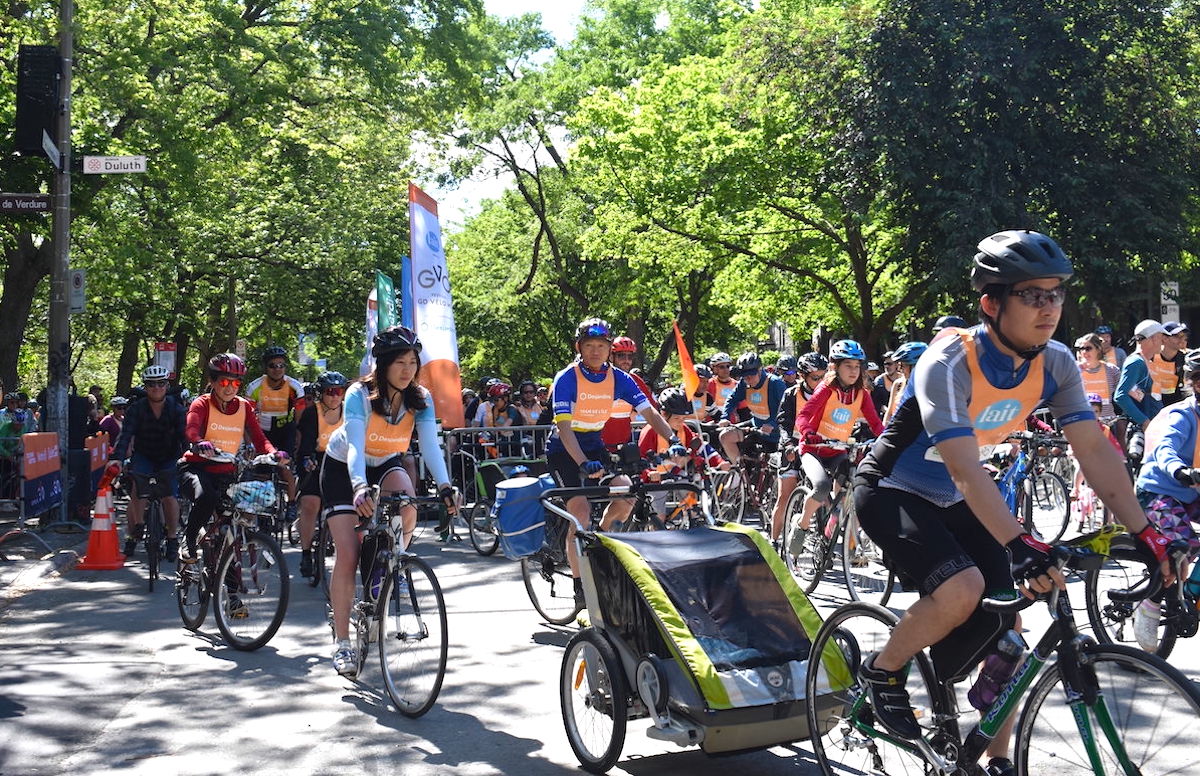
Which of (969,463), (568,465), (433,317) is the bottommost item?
(568,465)

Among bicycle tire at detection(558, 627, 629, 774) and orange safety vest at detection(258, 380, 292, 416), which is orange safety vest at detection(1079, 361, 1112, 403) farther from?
bicycle tire at detection(558, 627, 629, 774)

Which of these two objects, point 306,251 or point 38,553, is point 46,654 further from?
point 306,251

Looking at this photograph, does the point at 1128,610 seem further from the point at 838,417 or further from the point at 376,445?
the point at 838,417

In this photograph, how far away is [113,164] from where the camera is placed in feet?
46.7

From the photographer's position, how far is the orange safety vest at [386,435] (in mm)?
7023

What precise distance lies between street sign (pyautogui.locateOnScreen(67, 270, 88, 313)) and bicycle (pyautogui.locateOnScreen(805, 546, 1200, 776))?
13228 millimetres

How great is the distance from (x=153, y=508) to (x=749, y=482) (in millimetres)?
5878

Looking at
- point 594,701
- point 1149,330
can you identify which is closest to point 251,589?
point 594,701

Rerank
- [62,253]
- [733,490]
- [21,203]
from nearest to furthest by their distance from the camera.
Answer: [733,490] < [21,203] < [62,253]

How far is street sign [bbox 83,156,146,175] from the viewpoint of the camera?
14.1 meters

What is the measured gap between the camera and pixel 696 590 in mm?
5422

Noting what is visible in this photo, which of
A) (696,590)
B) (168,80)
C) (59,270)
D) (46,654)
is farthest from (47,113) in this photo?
(696,590)

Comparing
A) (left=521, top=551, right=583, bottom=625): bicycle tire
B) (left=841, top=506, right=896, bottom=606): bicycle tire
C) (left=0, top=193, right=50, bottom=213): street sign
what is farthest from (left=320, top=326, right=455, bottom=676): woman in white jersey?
(left=0, top=193, right=50, bottom=213): street sign

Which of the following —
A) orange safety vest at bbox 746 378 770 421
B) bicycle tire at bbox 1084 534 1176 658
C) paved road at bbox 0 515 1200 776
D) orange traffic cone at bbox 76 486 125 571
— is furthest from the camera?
orange safety vest at bbox 746 378 770 421
